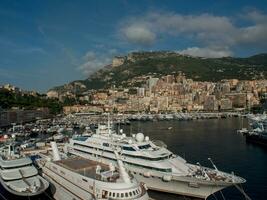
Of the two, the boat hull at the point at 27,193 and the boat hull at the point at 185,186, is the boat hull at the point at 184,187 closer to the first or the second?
the boat hull at the point at 185,186

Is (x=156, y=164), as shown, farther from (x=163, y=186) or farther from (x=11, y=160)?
(x=11, y=160)

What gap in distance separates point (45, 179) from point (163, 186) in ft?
35.0

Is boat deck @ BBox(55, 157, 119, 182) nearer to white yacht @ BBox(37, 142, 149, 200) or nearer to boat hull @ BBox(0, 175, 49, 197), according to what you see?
white yacht @ BBox(37, 142, 149, 200)

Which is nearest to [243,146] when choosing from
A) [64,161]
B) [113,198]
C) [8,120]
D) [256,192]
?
[256,192]

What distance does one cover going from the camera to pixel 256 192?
1364 inches

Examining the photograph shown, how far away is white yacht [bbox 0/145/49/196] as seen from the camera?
26.7 m

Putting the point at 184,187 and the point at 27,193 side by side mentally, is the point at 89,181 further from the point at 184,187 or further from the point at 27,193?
the point at 184,187

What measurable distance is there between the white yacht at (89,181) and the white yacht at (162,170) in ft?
16.4

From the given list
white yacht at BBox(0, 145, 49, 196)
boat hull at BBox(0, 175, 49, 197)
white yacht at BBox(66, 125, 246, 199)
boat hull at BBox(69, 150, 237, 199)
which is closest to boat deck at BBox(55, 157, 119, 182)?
boat hull at BBox(0, 175, 49, 197)

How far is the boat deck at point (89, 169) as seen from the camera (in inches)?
969

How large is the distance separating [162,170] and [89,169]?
713 cm

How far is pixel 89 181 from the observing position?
81.6ft

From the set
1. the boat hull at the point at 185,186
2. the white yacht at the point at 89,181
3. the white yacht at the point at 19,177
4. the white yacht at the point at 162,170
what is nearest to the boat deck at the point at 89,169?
the white yacht at the point at 89,181

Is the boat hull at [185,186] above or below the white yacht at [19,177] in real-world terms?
Answer: below
